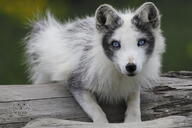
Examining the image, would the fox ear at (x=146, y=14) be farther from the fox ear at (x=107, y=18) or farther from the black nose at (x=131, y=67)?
the black nose at (x=131, y=67)

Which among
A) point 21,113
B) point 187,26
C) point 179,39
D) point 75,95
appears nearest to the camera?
point 21,113

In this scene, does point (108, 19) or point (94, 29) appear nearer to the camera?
point (108, 19)

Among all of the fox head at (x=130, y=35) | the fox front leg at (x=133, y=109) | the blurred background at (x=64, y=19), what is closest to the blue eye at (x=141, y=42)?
the fox head at (x=130, y=35)

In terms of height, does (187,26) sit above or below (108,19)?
above

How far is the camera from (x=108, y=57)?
4246 millimetres

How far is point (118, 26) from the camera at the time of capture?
4184 mm

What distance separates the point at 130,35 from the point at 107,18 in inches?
9.2

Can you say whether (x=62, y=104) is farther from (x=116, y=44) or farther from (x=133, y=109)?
(x=116, y=44)

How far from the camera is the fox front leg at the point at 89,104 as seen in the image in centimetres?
429

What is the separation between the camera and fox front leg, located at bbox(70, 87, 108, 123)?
4.29 meters

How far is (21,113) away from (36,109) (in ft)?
0.37

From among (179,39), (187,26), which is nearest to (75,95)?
(179,39)

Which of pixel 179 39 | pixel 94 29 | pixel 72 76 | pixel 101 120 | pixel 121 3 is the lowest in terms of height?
pixel 101 120

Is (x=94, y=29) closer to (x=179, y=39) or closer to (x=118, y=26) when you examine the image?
(x=118, y=26)
